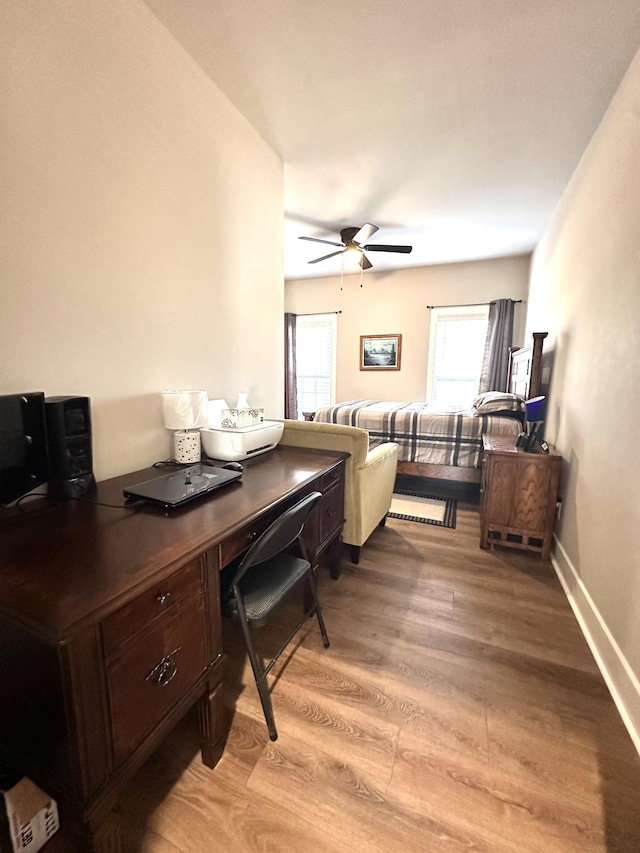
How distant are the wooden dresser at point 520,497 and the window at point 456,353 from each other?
9.43 feet

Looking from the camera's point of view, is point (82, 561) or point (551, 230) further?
point (551, 230)

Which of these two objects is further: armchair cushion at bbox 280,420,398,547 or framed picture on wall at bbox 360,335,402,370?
framed picture on wall at bbox 360,335,402,370

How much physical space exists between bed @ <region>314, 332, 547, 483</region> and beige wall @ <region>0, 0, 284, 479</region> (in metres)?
2.06

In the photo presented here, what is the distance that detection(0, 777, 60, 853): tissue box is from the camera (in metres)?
0.84

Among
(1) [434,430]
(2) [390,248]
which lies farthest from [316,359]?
(1) [434,430]

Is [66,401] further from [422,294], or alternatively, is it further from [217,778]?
[422,294]

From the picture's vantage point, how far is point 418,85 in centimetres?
189

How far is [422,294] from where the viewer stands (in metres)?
5.22

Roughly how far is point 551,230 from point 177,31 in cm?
346

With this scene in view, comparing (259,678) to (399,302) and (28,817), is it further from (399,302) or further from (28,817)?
(399,302)

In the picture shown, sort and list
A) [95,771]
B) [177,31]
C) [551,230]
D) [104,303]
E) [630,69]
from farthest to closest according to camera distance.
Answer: [551,230], [630,69], [177,31], [104,303], [95,771]

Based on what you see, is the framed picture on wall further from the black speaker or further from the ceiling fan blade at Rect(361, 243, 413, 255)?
the black speaker

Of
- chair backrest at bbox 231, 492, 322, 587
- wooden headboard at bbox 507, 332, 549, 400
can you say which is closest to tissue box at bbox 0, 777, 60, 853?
chair backrest at bbox 231, 492, 322, 587

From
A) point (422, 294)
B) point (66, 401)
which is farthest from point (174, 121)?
point (422, 294)
